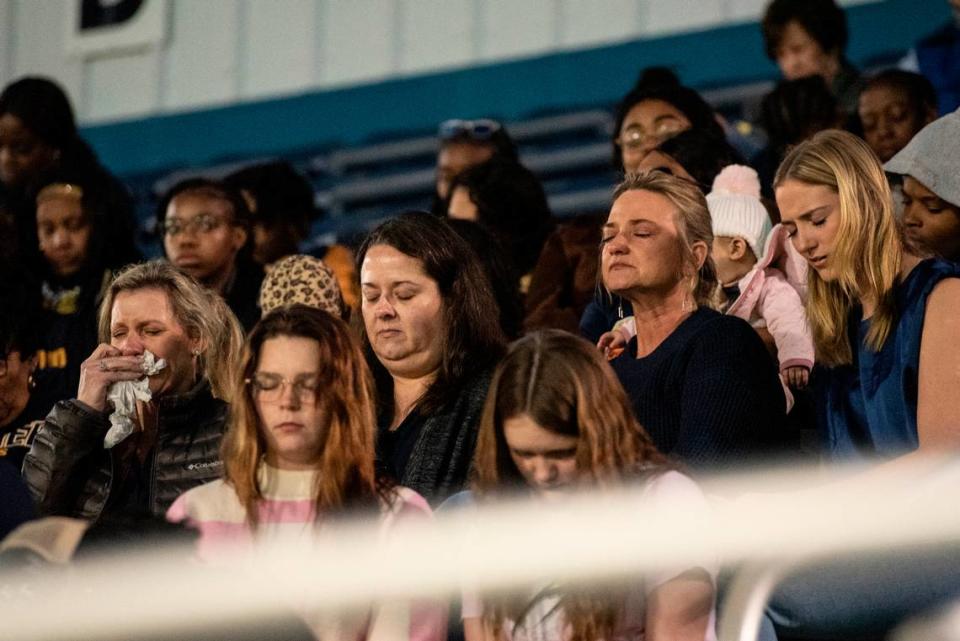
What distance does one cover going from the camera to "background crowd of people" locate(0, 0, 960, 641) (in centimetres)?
297

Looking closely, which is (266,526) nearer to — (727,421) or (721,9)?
(727,421)

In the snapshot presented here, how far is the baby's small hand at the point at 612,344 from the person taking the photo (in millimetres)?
3822

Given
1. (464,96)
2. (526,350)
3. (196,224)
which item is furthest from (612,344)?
(464,96)

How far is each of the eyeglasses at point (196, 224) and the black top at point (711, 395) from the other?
67.9 inches

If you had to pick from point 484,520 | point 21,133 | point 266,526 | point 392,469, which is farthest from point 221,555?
point 21,133

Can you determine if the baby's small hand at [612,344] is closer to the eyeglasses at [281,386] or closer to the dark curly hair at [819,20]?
the eyeglasses at [281,386]

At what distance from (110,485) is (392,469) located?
22.0 inches

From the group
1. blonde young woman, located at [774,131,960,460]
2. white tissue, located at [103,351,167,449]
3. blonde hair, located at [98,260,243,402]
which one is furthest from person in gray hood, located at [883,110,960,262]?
white tissue, located at [103,351,167,449]

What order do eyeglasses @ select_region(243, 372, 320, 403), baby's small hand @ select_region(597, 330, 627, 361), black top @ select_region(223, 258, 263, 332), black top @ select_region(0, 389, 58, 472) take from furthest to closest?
black top @ select_region(223, 258, 263, 332), black top @ select_region(0, 389, 58, 472), baby's small hand @ select_region(597, 330, 627, 361), eyeglasses @ select_region(243, 372, 320, 403)

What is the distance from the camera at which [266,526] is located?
303 cm

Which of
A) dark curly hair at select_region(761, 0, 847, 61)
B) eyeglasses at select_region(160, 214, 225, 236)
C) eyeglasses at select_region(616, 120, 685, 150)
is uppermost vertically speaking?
dark curly hair at select_region(761, 0, 847, 61)

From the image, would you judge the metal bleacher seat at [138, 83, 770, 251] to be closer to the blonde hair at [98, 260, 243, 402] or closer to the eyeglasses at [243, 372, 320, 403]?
the blonde hair at [98, 260, 243, 402]

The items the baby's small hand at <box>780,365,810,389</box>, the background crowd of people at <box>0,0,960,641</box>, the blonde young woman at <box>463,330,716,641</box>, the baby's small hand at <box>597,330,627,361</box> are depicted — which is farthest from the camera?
the baby's small hand at <box>780,365,810,389</box>

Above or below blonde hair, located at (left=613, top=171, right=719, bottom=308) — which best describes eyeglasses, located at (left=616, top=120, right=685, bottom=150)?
above
